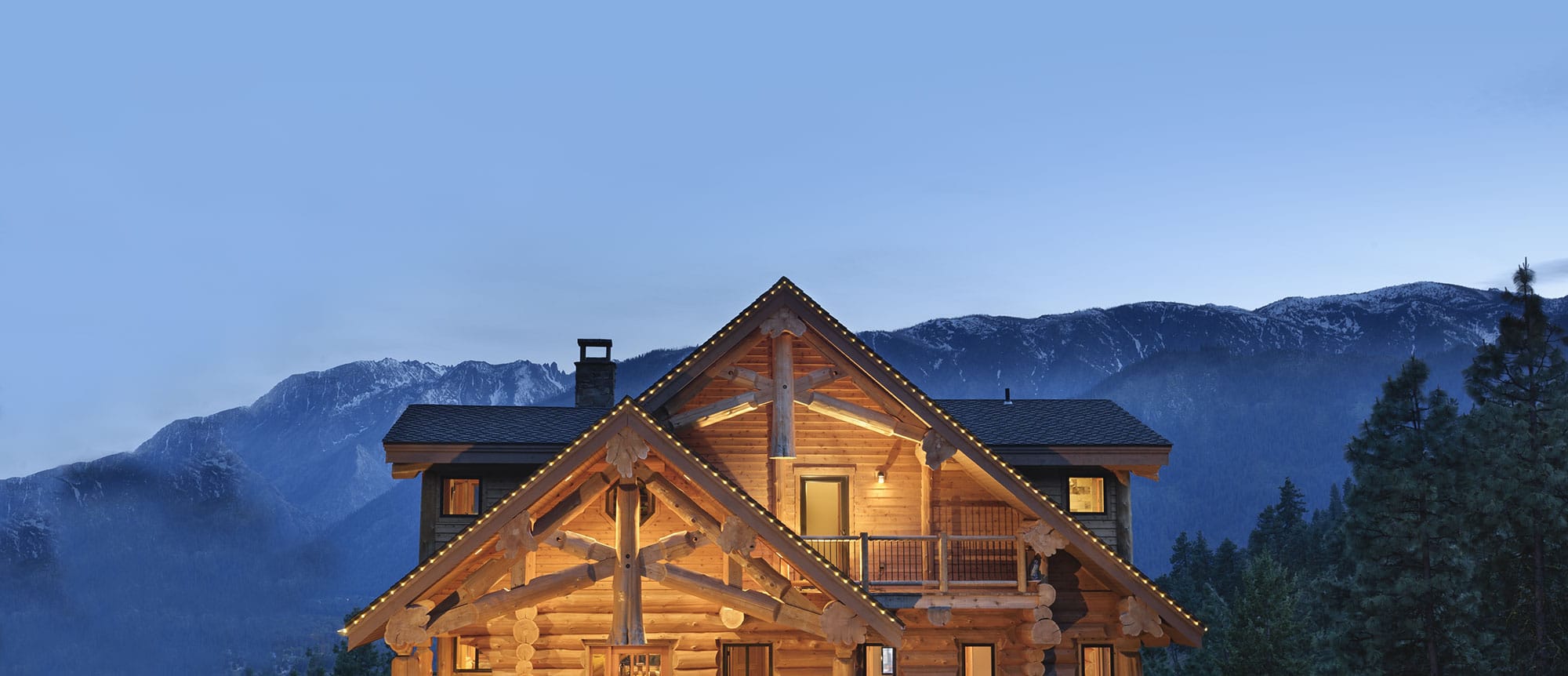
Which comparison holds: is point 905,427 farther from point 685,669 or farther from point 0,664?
point 0,664

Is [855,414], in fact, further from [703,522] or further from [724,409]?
[703,522]

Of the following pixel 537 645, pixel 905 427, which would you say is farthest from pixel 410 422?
pixel 905 427

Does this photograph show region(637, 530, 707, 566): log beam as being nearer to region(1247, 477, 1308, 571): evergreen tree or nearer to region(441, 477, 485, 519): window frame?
region(441, 477, 485, 519): window frame

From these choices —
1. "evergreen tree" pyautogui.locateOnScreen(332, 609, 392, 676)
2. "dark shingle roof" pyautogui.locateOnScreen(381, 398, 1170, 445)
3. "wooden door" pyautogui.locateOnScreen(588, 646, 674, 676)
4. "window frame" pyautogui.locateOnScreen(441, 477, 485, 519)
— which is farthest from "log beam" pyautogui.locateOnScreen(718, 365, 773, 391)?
"evergreen tree" pyautogui.locateOnScreen(332, 609, 392, 676)

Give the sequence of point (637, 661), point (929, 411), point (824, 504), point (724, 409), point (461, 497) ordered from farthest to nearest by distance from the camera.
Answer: point (461, 497), point (824, 504), point (724, 409), point (637, 661), point (929, 411)

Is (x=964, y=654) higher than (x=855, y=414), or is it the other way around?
(x=855, y=414)

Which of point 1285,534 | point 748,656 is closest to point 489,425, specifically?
point 748,656

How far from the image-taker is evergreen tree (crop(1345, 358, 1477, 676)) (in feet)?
112

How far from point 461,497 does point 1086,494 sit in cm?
1277

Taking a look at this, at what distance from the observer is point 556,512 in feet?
63.0

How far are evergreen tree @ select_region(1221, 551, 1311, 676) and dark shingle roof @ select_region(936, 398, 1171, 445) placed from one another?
27.5 meters

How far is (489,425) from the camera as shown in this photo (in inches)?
1005

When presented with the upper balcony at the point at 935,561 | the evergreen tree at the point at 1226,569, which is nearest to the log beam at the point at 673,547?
the upper balcony at the point at 935,561

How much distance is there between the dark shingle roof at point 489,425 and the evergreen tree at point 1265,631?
115 ft
